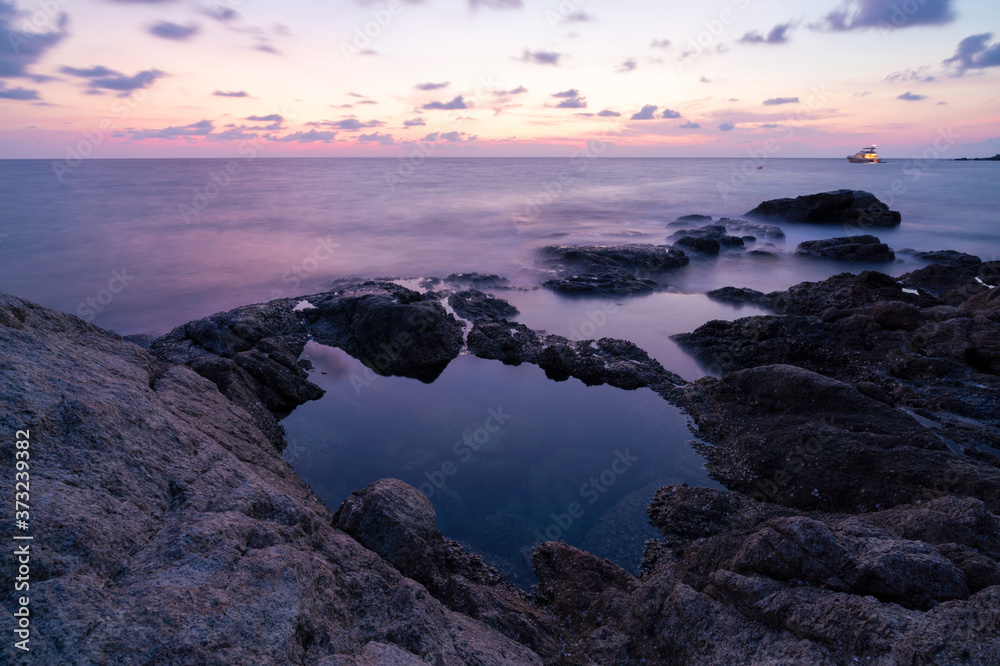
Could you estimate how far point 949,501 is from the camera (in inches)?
222

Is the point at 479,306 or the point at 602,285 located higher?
the point at 602,285

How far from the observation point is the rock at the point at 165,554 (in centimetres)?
274

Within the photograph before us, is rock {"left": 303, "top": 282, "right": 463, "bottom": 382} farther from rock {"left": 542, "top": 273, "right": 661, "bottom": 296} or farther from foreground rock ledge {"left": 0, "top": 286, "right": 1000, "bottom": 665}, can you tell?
rock {"left": 542, "top": 273, "right": 661, "bottom": 296}

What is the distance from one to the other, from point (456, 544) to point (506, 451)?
2821 mm

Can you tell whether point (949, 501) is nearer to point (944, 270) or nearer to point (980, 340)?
point (980, 340)

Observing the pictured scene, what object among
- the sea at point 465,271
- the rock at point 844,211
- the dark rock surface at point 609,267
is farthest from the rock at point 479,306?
the rock at point 844,211

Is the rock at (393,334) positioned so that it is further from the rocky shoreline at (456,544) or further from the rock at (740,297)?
the rock at (740,297)

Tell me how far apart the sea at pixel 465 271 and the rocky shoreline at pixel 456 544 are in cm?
103

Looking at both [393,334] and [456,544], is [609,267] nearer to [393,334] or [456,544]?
[393,334]

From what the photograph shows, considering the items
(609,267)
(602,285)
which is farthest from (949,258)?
(602,285)

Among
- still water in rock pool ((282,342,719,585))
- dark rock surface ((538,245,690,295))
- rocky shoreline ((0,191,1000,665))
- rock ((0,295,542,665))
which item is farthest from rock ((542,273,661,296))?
rock ((0,295,542,665))

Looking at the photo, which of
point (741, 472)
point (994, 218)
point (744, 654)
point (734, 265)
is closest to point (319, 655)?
point (744, 654)

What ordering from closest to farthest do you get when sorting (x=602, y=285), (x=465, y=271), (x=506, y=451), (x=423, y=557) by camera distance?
1. (x=423, y=557)
2. (x=506, y=451)
3. (x=602, y=285)
4. (x=465, y=271)

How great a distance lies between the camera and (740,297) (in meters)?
18.8
